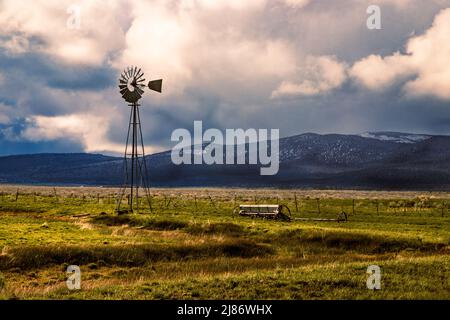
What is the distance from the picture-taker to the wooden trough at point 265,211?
50.7 m

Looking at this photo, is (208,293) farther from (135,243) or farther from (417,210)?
(417,210)

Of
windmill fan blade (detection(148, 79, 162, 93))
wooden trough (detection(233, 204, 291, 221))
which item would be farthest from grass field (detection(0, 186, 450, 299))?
windmill fan blade (detection(148, 79, 162, 93))

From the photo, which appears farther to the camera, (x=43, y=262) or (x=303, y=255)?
(x=303, y=255)

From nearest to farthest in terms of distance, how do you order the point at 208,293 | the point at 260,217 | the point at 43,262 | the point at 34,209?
the point at 208,293 < the point at 43,262 < the point at 260,217 < the point at 34,209

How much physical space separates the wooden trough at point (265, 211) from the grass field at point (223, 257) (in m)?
2.18

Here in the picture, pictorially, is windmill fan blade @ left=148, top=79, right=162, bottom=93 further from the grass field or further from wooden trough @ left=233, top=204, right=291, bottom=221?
wooden trough @ left=233, top=204, right=291, bottom=221

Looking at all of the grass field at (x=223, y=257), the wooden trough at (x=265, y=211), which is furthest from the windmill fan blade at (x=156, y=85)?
the wooden trough at (x=265, y=211)

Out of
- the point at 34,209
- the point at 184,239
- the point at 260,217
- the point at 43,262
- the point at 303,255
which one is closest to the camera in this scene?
the point at 43,262

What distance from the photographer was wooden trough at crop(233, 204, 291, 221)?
50.7 meters

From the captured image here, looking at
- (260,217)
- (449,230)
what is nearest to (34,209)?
(260,217)

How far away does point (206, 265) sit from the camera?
29.4m

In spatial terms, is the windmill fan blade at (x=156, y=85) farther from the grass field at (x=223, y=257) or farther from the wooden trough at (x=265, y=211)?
the wooden trough at (x=265, y=211)
